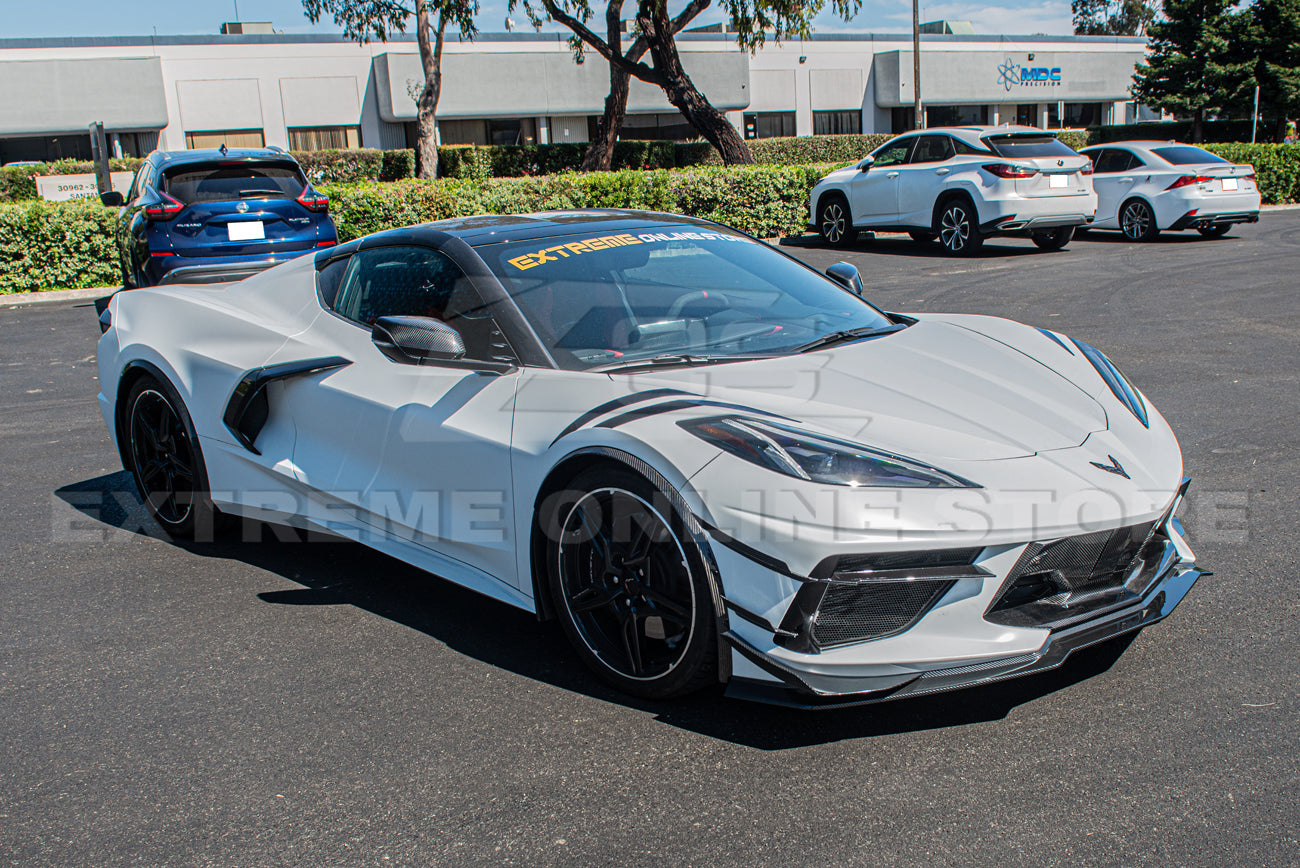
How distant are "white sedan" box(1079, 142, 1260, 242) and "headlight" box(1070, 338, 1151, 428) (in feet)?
44.4

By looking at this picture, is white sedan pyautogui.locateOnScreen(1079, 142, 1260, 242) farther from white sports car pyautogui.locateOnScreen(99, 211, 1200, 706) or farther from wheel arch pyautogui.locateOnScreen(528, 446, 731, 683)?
wheel arch pyautogui.locateOnScreen(528, 446, 731, 683)

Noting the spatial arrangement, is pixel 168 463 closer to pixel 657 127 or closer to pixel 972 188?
pixel 972 188

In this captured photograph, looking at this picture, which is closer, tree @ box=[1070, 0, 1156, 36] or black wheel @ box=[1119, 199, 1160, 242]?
black wheel @ box=[1119, 199, 1160, 242]

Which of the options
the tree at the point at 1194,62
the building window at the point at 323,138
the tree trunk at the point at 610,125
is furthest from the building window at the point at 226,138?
the tree at the point at 1194,62

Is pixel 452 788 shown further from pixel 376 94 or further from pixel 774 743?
pixel 376 94

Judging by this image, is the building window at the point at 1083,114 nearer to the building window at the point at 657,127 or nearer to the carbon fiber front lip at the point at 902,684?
the building window at the point at 657,127

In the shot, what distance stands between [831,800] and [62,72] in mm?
43121

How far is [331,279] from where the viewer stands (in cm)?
441

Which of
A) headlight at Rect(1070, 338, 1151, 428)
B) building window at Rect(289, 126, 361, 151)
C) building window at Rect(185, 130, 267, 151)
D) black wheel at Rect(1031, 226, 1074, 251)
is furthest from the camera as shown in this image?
building window at Rect(289, 126, 361, 151)

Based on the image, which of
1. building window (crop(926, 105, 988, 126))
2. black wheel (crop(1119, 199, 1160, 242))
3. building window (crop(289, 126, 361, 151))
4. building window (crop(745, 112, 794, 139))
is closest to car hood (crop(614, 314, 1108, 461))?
black wheel (crop(1119, 199, 1160, 242))

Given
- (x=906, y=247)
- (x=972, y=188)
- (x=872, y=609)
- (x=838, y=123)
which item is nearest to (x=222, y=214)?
(x=972, y=188)

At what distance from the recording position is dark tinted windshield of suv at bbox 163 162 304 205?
36.2 ft

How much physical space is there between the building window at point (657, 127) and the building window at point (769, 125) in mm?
2874

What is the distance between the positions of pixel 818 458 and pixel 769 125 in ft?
160
